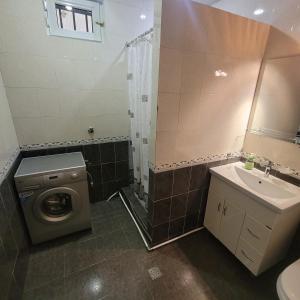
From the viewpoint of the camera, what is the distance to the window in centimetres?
169

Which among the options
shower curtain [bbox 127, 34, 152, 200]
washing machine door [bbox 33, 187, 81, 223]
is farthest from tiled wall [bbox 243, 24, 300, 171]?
washing machine door [bbox 33, 187, 81, 223]

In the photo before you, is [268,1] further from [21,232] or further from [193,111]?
[21,232]

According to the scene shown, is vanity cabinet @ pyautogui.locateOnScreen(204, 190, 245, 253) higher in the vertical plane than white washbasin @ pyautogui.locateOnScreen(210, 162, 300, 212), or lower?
lower

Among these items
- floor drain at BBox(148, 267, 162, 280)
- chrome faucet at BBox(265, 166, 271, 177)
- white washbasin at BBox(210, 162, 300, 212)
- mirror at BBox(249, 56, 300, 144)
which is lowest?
floor drain at BBox(148, 267, 162, 280)

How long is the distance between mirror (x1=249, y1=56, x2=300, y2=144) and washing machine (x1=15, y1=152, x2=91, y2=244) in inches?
71.9

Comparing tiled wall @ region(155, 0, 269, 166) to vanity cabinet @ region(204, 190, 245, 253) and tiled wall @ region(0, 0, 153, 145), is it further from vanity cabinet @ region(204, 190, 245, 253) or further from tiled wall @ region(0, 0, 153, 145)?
A: tiled wall @ region(0, 0, 153, 145)

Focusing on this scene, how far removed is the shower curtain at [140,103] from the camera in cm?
168

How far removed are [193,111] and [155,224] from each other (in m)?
1.12

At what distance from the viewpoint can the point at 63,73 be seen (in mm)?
1838

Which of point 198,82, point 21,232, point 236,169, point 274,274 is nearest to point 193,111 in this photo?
point 198,82

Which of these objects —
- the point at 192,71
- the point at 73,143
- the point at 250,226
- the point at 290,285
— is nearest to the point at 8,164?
the point at 73,143

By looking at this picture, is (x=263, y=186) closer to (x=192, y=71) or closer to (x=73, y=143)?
(x=192, y=71)

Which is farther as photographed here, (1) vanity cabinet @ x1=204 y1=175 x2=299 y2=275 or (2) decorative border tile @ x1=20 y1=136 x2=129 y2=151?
(2) decorative border tile @ x1=20 y1=136 x2=129 y2=151

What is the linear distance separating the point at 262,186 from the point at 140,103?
4.67 feet
